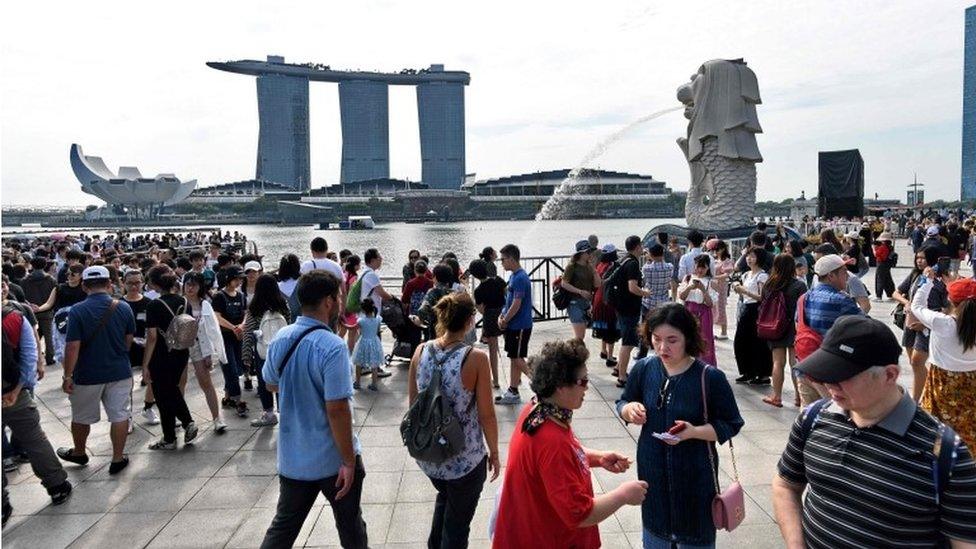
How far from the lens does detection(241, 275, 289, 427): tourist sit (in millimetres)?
5863

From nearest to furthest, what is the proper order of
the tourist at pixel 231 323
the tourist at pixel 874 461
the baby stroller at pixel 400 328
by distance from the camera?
the tourist at pixel 874 461 → the tourist at pixel 231 323 → the baby stroller at pixel 400 328

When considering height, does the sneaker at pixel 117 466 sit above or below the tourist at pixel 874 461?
below

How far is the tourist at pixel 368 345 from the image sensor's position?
742 cm

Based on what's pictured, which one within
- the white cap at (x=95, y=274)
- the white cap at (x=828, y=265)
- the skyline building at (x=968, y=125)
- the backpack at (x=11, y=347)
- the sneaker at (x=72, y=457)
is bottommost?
the sneaker at (x=72, y=457)

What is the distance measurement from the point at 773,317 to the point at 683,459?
12.8 ft

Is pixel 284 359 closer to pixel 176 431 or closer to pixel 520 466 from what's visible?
pixel 520 466

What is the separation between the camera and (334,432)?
10.2 ft

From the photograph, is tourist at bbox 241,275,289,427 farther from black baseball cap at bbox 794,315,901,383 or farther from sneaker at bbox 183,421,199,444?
black baseball cap at bbox 794,315,901,383

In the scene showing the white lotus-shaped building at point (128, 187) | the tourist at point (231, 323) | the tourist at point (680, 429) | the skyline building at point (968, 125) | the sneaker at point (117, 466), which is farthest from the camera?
the white lotus-shaped building at point (128, 187)

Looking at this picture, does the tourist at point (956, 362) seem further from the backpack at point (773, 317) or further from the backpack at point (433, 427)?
the backpack at point (433, 427)

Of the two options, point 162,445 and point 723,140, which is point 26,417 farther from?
point 723,140

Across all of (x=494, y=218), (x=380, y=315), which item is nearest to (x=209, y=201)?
(x=494, y=218)

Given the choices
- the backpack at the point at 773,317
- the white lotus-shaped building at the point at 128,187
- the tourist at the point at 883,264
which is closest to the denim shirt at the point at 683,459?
the backpack at the point at 773,317

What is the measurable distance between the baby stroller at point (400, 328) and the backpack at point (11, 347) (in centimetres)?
364
